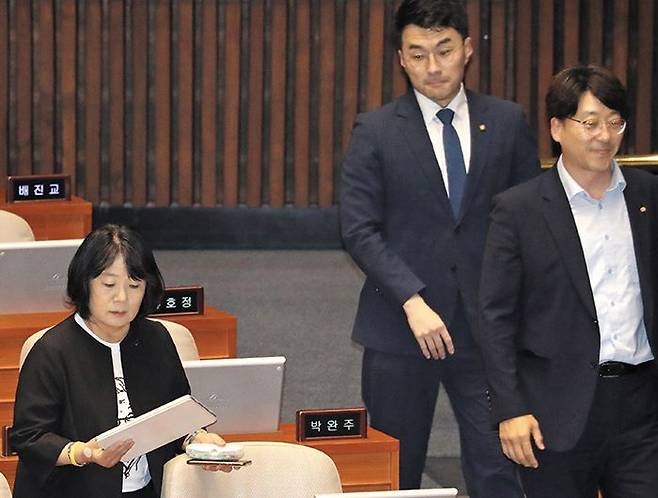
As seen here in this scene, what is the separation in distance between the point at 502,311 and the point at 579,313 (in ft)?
0.60

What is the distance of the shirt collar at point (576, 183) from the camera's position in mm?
3664

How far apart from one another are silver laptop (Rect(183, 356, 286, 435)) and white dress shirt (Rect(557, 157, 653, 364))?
3.11 ft

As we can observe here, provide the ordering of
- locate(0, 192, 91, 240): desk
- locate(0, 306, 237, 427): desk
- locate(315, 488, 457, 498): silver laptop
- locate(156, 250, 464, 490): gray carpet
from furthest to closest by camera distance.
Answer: locate(156, 250, 464, 490): gray carpet
locate(0, 192, 91, 240): desk
locate(0, 306, 237, 427): desk
locate(315, 488, 457, 498): silver laptop

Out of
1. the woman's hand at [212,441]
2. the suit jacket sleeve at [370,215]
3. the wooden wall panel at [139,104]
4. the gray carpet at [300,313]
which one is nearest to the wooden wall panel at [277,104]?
the gray carpet at [300,313]

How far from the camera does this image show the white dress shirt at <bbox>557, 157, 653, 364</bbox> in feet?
11.7

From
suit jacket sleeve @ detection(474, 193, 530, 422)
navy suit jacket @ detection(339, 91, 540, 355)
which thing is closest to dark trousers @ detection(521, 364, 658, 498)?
suit jacket sleeve @ detection(474, 193, 530, 422)

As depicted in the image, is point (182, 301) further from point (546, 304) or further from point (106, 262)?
point (546, 304)

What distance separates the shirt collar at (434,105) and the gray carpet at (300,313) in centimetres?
169

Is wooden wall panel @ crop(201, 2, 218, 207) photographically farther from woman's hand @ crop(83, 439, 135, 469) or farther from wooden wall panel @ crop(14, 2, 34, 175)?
woman's hand @ crop(83, 439, 135, 469)

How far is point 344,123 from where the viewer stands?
8773 millimetres

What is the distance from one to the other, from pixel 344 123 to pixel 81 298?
531cm

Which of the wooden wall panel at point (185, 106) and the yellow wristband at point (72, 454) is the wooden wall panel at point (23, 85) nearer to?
the wooden wall panel at point (185, 106)

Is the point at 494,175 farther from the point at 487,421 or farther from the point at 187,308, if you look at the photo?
the point at 187,308

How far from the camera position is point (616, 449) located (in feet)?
11.7
